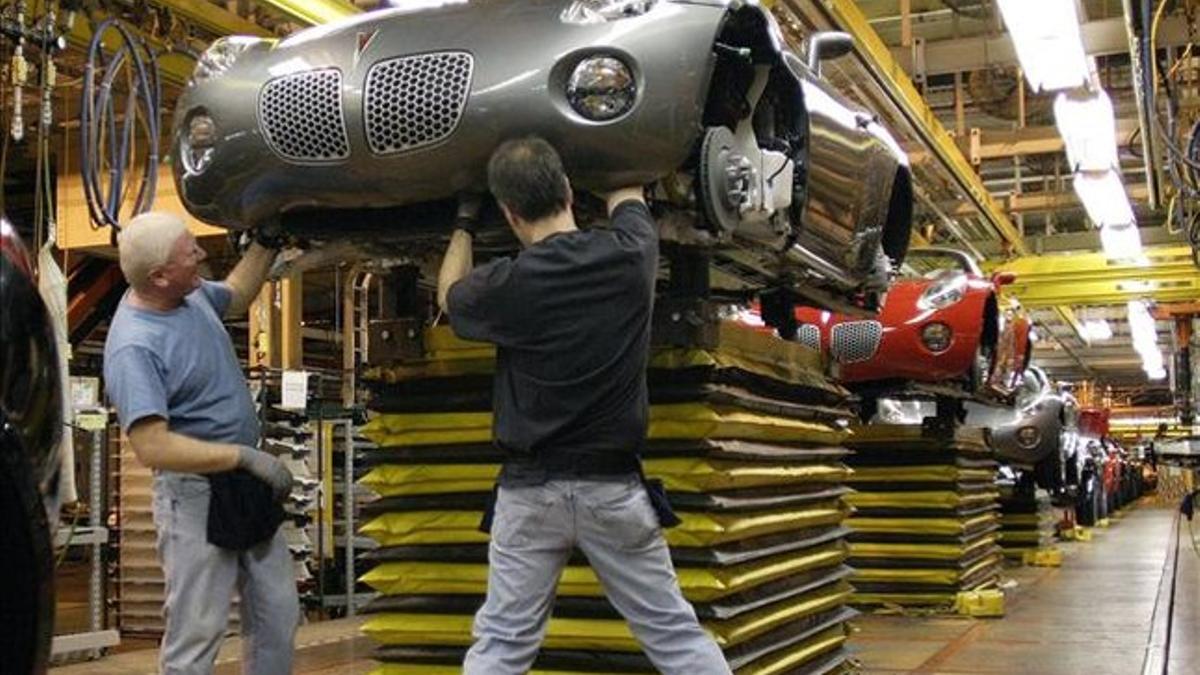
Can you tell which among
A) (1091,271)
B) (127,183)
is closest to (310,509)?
(127,183)

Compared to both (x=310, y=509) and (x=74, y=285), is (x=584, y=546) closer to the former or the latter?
(x=310, y=509)

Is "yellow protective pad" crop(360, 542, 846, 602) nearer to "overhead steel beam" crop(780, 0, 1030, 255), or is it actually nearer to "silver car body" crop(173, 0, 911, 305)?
"silver car body" crop(173, 0, 911, 305)

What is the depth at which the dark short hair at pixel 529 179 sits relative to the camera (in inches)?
104

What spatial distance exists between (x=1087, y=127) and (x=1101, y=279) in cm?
618

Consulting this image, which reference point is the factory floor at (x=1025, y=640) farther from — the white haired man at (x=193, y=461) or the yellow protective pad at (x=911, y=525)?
the white haired man at (x=193, y=461)

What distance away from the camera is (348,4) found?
224 inches

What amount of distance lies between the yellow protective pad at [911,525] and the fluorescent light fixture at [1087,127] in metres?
2.41

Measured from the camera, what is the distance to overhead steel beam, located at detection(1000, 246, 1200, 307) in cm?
1310

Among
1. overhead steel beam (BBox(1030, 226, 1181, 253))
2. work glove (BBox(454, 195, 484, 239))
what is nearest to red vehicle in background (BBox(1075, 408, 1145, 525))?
overhead steel beam (BBox(1030, 226, 1181, 253))

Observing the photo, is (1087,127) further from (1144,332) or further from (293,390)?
(1144,332)

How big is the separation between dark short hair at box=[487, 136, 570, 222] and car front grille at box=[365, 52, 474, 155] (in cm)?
26

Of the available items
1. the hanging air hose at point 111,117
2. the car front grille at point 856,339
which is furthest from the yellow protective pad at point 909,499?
the hanging air hose at point 111,117

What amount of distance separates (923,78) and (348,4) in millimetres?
4785

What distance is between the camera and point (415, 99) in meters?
2.96
